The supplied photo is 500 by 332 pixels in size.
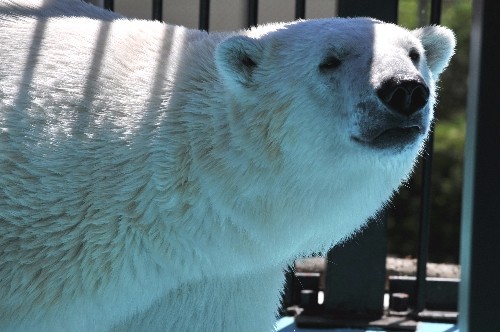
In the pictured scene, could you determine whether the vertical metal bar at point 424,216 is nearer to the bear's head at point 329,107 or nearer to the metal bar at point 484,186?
the bear's head at point 329,107

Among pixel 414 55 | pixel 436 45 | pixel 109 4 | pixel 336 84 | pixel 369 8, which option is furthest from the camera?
pixel 109 4

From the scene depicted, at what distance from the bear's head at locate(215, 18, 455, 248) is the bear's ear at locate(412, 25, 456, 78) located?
16 centimetres

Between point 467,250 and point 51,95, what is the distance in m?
1.23

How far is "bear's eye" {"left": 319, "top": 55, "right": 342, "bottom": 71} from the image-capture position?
2.85m

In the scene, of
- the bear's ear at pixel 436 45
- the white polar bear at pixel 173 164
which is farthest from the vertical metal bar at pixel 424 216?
the white polar bear at pixel 173 164

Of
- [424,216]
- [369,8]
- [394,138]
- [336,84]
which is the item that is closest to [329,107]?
[336,84]

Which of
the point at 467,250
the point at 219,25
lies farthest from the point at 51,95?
the point at 219,25

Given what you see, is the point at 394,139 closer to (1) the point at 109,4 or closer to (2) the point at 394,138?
(2) the point at 394,138

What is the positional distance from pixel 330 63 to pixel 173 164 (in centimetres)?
52

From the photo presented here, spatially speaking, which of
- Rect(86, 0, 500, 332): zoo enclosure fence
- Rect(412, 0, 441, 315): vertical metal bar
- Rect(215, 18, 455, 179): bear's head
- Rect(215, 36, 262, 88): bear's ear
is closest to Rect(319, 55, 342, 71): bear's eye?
Rect(215, 18, 455, 179): bear's head

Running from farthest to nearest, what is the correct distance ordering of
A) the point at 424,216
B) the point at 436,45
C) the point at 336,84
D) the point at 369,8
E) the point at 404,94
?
the point at 424,216 < the point at 369,8 < the point at 436,45 < the point at 336,84 < the point at 404,94

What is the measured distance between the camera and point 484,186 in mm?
2721

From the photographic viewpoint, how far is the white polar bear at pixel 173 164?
2875 millimetres

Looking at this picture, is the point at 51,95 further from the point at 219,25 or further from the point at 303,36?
the point at 219,25
